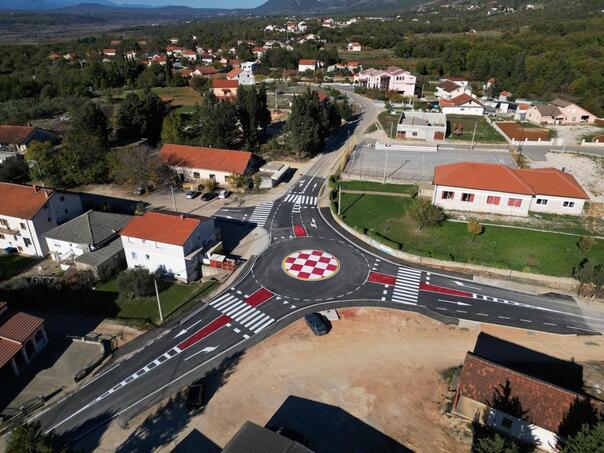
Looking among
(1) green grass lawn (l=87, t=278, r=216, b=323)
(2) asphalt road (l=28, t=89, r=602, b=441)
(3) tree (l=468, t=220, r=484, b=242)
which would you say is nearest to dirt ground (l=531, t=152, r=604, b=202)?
(3) tree (l=468, t=220, r=484, b=242)

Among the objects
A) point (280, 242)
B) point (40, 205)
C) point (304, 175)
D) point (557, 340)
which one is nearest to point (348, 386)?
point (557, 340)

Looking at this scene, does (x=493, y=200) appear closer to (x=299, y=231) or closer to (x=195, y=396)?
(x=299, y=231)

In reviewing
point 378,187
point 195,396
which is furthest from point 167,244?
point 378,187

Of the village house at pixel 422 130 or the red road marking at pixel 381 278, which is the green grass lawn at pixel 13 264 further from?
the village house at pixel 422 130

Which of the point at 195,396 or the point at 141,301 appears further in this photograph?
the point at 141,301

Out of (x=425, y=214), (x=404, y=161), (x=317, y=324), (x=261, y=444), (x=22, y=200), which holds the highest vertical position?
(x=22, y=200)

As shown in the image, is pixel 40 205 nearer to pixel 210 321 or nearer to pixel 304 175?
pixel 210 321
